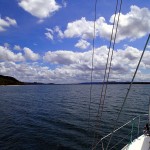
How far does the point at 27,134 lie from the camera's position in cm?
2689

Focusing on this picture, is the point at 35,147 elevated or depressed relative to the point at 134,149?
depressed

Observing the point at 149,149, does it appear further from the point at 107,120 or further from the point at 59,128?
the point at 107,120

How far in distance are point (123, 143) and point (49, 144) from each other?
7862mm

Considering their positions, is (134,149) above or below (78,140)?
above

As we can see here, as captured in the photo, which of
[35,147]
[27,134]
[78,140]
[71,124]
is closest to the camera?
[35,147]

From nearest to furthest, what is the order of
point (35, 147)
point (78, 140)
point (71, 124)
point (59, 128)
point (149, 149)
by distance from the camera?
point (149, 149) < point (35, 147) < point (78, 140) < point (59, 128) < point (71, 124)

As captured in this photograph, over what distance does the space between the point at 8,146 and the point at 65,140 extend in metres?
6.12

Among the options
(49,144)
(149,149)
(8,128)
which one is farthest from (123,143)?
(8,128)

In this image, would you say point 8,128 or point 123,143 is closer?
point 123,143

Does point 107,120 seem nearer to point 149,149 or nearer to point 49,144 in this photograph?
point 49,144

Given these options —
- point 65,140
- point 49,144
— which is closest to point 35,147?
point 49,144

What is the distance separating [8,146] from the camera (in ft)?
72.3

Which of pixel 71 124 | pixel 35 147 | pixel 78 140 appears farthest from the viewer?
pixel 71 124

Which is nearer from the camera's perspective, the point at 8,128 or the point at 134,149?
the point at 134,149
